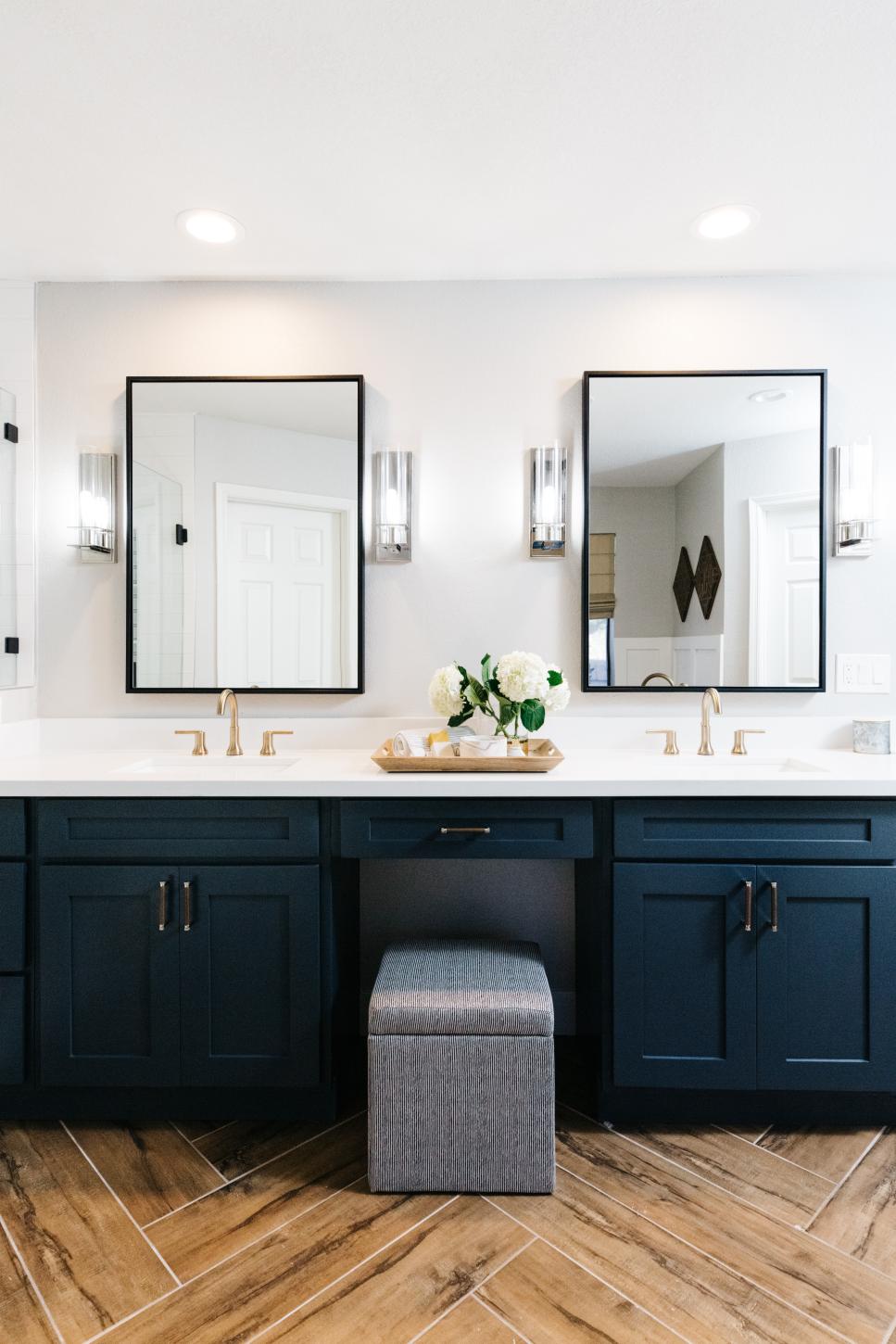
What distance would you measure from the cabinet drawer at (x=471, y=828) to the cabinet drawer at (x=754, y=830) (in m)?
0.12

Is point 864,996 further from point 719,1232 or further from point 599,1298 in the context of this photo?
point 599,1298

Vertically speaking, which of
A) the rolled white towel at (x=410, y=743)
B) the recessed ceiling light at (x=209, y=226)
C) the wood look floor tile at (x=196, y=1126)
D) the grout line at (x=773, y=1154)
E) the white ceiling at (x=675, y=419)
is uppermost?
the recessed ceiling light at (x=209, y=226)

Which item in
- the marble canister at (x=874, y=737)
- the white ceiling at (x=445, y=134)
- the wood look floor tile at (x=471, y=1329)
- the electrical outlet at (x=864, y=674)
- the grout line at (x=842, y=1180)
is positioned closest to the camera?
the wood look floor tile at (x=471, y=1329)

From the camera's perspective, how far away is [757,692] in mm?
2281

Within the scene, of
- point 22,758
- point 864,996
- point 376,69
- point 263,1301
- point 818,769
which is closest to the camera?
point 263,1301

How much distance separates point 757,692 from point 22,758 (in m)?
2.23

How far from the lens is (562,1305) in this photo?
133cm

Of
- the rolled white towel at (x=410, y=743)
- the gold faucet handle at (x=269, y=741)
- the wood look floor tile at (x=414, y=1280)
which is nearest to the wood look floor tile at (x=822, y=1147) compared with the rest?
the wood look floor tile at (x=414, y=1280)

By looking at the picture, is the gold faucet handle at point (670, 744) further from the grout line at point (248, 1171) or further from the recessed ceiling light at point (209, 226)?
the recessed ceiling light at point (209, 226)

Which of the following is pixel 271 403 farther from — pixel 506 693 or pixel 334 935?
pixel 334 935

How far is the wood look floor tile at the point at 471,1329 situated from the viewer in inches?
49.8

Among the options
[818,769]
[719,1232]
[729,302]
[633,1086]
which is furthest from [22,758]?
[729,302]

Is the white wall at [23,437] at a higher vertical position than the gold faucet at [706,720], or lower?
higher

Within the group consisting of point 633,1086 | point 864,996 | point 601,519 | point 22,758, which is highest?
point 601,519
